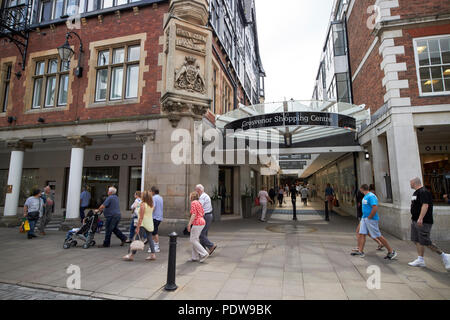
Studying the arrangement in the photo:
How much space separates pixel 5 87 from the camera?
478 inches

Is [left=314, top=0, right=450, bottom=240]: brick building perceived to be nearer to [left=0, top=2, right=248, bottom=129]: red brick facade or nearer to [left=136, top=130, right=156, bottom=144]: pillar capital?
[left=0, top=2, right=248, bottom=129]: red brick facade

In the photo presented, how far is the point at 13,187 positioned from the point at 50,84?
5.06 m

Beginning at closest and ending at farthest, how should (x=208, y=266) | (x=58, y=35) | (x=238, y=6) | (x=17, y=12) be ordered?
1. (x=208, y=266)
2. (x=58, y=35)
3. (x=17, y=12)
4. (x=238, y=6)

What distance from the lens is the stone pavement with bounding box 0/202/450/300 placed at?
3.77 meters

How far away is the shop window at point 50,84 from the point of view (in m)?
10.9

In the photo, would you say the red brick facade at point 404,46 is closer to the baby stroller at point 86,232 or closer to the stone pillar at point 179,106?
the stone pillar at point 179,106

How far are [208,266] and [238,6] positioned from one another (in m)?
21.1

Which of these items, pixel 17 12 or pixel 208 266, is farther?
pixel 17 12

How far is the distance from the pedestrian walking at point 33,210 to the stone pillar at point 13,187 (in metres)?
3.54

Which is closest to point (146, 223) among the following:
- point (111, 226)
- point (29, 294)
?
point (111, 226)

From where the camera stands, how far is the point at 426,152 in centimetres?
1127

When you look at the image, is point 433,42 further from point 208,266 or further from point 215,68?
point 208,266
